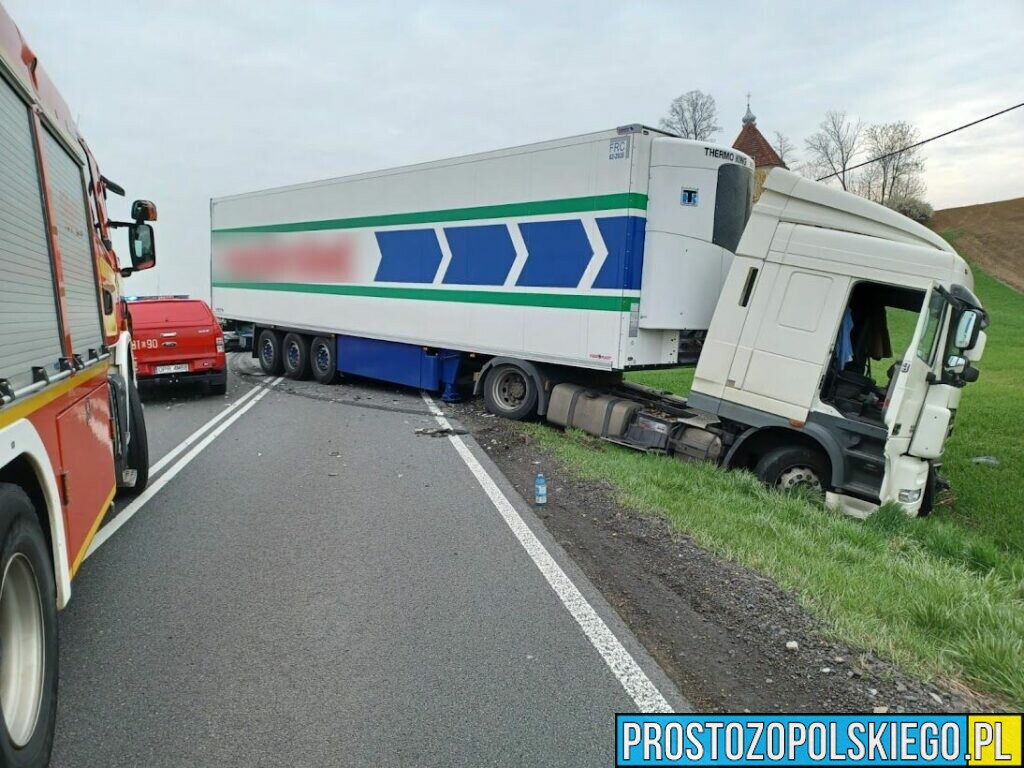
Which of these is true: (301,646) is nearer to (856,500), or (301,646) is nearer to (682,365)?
(856,500)

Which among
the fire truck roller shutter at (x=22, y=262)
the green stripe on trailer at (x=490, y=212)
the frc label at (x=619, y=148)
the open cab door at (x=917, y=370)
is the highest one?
the frc label at (x=619, y=148)

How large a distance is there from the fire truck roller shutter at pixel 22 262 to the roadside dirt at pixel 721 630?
325 cm

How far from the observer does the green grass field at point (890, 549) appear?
378cm

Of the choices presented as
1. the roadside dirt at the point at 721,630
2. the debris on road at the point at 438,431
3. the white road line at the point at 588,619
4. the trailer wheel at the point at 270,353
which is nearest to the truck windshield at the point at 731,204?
the debris on road at the point at 438,431

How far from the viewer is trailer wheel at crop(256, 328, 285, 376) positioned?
666 inches

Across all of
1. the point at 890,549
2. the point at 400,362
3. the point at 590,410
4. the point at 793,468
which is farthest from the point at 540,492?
the point at 400,362

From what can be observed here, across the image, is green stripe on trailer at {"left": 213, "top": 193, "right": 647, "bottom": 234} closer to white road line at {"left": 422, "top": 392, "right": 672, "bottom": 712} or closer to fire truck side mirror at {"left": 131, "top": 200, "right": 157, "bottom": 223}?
white road line at {"left": 422, "top": 392, "right": 672, "bottom": 712}

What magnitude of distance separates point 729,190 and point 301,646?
7.71 m

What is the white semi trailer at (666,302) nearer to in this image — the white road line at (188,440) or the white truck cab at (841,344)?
the white truck cab at (841,344)

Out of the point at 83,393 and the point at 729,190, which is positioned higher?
the point at 729,190

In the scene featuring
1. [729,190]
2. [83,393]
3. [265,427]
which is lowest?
[265,427]

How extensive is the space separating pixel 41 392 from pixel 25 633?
97cm

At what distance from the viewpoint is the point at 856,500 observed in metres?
6.94

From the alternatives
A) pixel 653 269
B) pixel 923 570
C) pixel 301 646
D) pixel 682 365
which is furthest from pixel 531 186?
pixel 301 646
